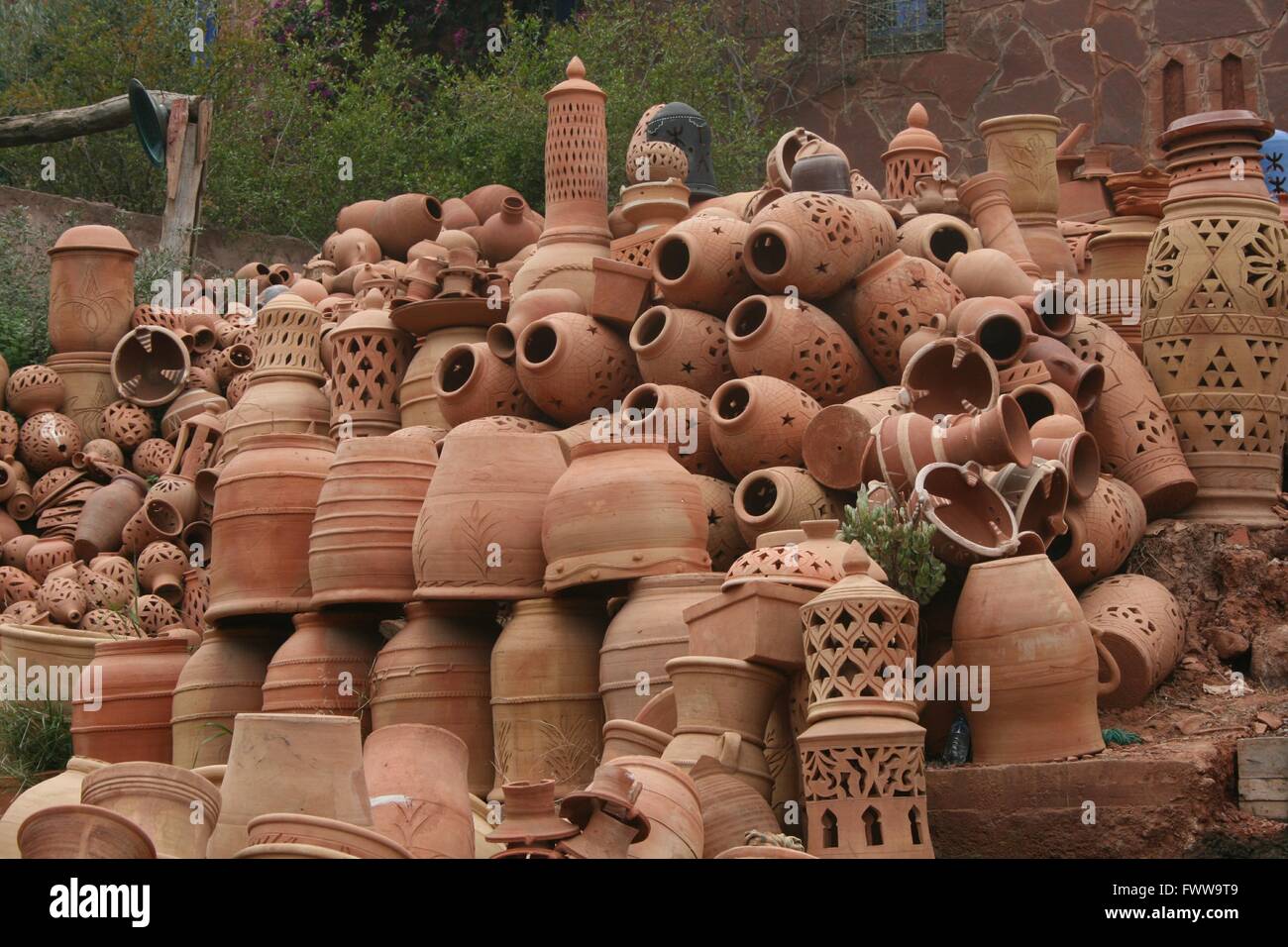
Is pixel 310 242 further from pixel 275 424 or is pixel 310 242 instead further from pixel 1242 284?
pixel 1242 284

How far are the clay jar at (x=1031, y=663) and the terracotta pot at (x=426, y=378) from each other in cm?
291

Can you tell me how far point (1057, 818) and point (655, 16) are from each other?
10.7m

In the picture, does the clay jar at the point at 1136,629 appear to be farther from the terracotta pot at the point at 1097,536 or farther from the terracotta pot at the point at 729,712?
the terracotta pot at the point at 729,712

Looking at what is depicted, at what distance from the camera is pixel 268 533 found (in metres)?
6.30

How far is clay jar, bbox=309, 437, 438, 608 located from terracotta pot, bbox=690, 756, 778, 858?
64.5 inches

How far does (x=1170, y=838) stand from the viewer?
4742 millimetres

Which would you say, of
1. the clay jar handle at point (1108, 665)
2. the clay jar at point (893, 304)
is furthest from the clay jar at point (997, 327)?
the clay jar handle at point (1108, 665)

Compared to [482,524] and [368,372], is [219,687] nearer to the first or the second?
[482,524]

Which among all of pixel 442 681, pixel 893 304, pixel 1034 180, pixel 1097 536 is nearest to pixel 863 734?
pixel 1097 536

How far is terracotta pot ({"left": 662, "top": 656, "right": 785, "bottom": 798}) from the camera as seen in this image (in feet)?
16.1

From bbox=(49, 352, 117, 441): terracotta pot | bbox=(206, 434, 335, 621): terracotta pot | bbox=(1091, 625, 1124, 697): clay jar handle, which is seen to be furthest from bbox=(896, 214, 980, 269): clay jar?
bbox=(49, 352, 117, 441): terracotta pot

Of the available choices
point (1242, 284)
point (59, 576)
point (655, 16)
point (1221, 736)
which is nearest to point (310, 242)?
point (655, 16)

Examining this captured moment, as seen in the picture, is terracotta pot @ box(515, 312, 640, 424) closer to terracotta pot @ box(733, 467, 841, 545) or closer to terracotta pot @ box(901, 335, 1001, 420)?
terracotta pot @ box(733, 467, 841, 545)

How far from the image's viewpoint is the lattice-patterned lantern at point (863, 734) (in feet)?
14.7
